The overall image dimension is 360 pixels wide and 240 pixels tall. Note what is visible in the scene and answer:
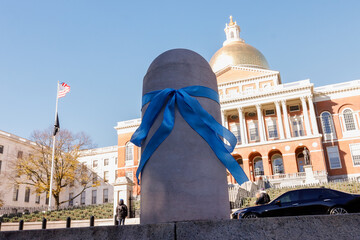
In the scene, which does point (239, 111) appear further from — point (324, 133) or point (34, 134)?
point (34, 134)

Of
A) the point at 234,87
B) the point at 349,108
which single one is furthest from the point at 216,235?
the point at 234,87

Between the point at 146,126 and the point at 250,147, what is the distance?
4424 centimetres

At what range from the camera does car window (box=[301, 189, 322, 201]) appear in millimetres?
9383

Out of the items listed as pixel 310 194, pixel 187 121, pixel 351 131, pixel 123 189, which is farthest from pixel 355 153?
pixel 187 121

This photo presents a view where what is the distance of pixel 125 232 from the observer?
9.28 feet

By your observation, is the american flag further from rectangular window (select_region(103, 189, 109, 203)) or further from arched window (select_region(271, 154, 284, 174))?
rectangular window (select_region(103, 189, 109, 203))

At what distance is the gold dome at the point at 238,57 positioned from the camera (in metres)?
58.0

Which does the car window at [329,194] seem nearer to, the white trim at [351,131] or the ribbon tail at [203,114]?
the ribbon tail at [203,114]

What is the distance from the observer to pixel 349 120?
45188 millimetres

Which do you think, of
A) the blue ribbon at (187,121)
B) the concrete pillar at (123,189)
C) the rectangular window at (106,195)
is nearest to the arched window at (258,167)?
the concrete pillar at (123,189)

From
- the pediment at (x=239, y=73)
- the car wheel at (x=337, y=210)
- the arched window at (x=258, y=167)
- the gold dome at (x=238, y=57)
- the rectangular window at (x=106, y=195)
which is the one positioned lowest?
the car wheel at (x=337, y=210)

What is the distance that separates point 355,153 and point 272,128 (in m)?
11.8

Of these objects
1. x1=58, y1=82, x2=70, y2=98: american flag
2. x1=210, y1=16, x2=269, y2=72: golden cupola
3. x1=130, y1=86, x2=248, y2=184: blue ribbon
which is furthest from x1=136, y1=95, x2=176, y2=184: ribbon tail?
x1=210, y1=16, x2=269, y2=72: golden cupola

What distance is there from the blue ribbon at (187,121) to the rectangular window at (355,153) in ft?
150
